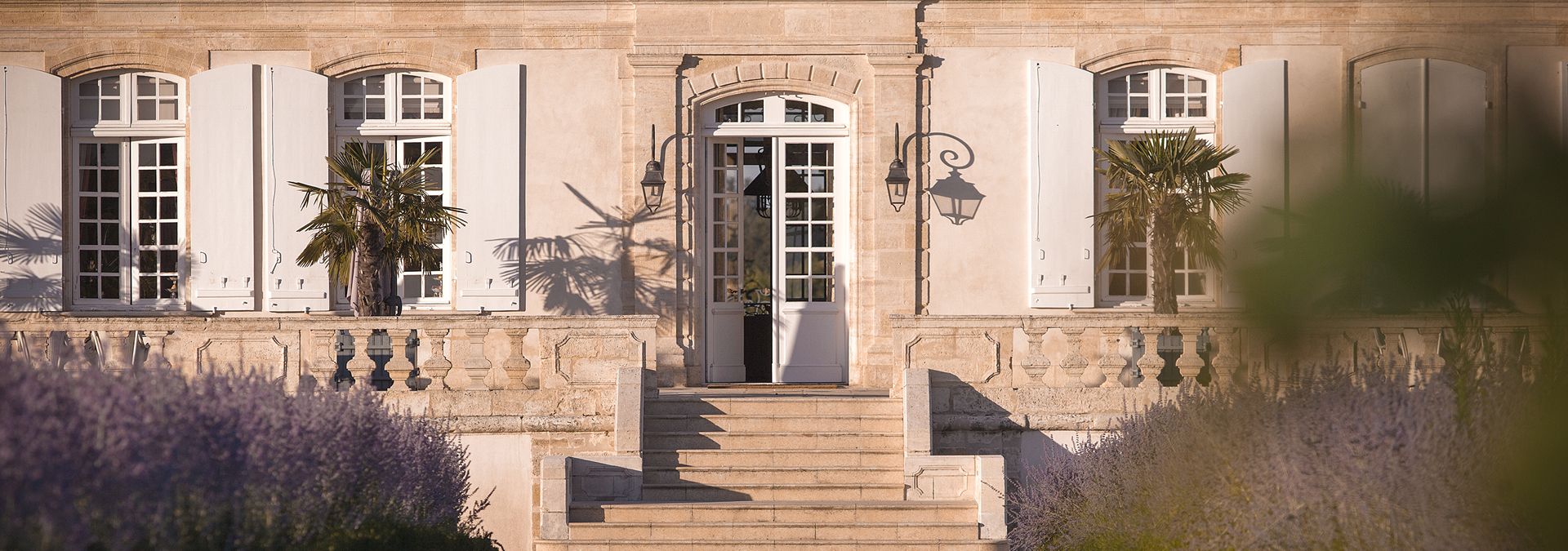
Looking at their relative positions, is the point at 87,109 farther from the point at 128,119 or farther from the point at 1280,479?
the point at 1280,479

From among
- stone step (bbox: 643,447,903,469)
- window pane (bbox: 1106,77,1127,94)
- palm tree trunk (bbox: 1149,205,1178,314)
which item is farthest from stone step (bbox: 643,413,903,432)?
window pane (bbox: 1106,77,1127,94)

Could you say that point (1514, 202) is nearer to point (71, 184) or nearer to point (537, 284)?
point (537, 284)

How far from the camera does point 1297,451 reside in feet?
17.7

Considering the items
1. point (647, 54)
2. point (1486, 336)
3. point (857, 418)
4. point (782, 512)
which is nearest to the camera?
point (1486, 336)

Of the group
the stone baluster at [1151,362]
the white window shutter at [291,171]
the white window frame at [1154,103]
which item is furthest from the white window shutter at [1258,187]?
the white window shutter at [291,171]

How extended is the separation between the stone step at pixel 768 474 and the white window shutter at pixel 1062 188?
290 cm

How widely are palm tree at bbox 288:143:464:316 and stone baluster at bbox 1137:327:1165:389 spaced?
512cm

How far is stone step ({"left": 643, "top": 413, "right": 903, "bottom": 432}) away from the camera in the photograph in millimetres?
9125

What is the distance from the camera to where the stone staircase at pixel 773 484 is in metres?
7.89

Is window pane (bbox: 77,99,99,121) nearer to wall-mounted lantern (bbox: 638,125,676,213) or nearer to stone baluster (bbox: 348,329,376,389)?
stone baluster (bbox: 348,329,376,389)

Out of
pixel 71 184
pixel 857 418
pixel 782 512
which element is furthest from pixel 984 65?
pixel 71 184

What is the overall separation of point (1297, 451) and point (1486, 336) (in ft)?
14.0

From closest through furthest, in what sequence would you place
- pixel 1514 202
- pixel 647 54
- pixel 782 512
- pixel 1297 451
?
1. pixel 1514 202
2. pixel 1297 451
3. pixel 782 512
4. pixel 647 54

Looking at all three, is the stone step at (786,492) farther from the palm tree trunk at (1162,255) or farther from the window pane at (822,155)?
the window pane at (822,155)
